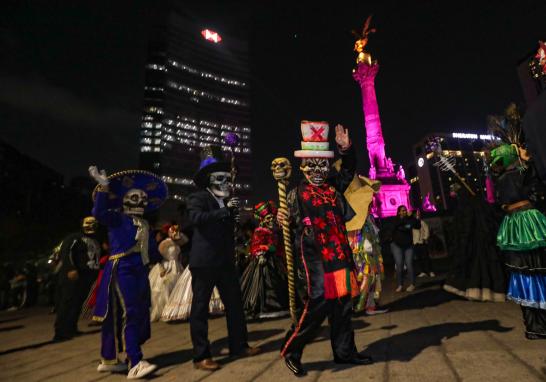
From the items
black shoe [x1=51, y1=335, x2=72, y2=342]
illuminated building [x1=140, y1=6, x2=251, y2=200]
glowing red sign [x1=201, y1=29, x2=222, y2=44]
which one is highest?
glowing red sign [x1=201, y1=29, x2=222, y2=44]

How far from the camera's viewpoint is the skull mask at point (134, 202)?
12.8 ft

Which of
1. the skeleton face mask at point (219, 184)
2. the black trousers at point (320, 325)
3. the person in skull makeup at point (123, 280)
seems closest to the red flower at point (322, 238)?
the black trousers at point (320, 325)

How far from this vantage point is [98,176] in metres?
3.48

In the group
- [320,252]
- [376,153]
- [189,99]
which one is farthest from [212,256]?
[189,99]

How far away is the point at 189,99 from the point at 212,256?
104 meters

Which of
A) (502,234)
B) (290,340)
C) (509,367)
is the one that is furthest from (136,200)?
(502,234)

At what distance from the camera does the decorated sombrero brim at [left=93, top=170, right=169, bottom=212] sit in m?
3.80

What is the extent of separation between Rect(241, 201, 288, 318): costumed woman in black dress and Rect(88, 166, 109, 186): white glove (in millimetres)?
3430

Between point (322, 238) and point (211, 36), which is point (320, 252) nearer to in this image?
point (322, 238)

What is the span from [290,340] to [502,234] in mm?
2744

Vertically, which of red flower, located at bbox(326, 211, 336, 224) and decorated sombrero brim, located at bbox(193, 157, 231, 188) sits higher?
decorated sombrero brim, located at bbox(193, 157, 231, 188)

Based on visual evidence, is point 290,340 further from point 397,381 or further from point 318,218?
point 318,218

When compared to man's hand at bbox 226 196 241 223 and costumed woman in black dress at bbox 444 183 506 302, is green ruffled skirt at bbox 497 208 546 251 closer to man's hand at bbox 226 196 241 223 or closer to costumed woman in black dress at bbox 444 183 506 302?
costumed woman in black dress at bbox 444 183 506 302

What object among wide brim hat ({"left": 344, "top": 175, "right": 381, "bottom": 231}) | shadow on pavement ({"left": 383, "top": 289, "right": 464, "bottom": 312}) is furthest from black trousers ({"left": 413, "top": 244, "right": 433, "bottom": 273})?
wide brim hat ({"left": 344, "top": 175, "right": 381, "bottom": 231})
